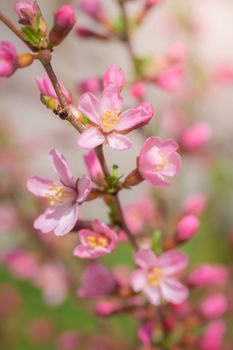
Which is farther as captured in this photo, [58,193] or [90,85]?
[90,85]

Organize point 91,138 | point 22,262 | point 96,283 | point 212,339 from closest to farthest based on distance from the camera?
1. point 91,138
2. point 96,283
3. point 212,339
4. point 22,262

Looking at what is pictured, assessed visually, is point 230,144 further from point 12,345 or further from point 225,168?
point 12,345

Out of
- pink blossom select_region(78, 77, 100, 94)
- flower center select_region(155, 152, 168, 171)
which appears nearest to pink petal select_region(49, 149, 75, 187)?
flower center select_region(155, 152, 168, 171)

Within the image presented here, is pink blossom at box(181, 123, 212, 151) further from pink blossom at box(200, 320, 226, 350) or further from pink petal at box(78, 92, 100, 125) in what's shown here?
pink petal at box(78, 92, 100, 125)

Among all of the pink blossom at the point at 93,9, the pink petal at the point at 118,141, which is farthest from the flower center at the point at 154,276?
the pink blossom at the point at 93,9

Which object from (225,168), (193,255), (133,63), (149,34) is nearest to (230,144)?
(225,168)

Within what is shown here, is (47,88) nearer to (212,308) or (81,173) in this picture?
(212,308)

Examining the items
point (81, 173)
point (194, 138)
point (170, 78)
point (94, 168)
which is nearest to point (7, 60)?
point (94, 168)
